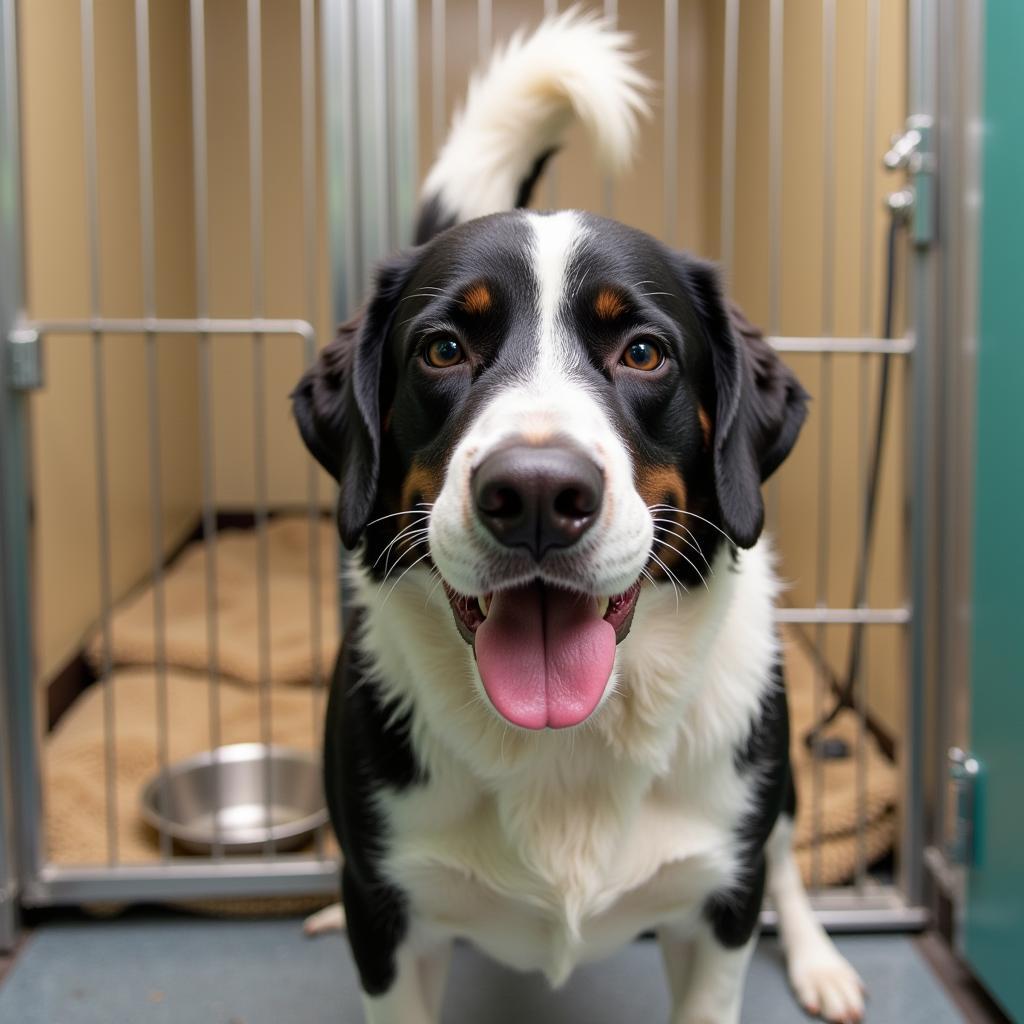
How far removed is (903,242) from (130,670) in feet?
6.54

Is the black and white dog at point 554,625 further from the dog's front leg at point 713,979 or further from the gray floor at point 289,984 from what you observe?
the gray floor at point 289,984

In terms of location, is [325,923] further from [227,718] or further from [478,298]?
[478,298]

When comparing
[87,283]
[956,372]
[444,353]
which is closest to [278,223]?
[87,283]

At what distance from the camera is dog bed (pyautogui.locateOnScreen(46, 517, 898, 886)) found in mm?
1750

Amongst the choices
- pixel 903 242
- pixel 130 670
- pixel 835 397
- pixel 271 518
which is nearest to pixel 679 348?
pixel 903 242

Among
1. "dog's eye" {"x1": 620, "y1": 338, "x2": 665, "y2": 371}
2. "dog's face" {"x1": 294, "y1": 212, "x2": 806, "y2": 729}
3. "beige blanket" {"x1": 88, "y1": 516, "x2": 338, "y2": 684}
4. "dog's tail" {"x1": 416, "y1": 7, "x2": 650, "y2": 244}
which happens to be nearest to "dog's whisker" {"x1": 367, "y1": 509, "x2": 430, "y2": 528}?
"dog's face" {"x1": 294, "y1": 212, "x2": 806, "y2": 729}

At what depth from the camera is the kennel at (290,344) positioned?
1548 mm

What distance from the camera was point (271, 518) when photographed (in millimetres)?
3908

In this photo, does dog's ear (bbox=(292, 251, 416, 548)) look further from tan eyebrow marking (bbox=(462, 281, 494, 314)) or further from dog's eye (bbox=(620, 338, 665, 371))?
dog's eye (bbox=(620, 338, 665, 371))

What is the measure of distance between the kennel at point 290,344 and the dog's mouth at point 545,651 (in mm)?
857

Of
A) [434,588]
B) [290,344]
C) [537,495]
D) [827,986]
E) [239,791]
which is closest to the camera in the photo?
[537,495]

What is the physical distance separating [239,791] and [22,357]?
931mm

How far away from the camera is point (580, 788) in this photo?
1042mm

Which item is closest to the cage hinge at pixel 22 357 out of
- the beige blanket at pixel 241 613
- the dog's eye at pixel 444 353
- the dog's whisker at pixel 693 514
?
the beige blanket at pixel 241 613
